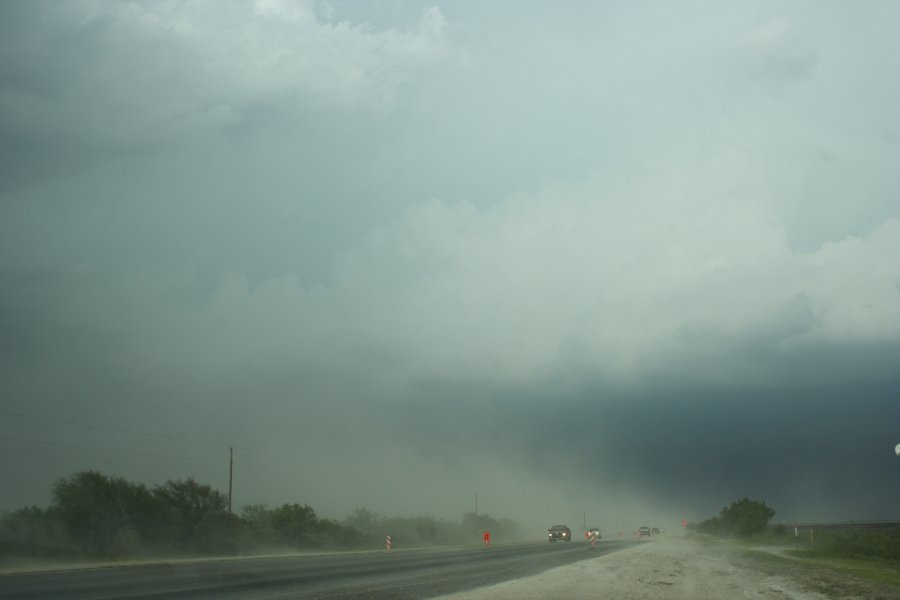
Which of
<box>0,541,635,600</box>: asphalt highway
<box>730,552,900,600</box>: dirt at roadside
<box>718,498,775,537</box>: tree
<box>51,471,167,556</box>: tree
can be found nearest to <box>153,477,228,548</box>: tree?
<box>51,471,167,556</box>: tree

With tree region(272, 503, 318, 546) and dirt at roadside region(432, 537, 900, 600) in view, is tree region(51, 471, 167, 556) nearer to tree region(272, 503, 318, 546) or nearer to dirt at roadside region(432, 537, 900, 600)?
tree region(272, 503, 318, 546)

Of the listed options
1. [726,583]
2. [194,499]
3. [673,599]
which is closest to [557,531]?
[194,499]

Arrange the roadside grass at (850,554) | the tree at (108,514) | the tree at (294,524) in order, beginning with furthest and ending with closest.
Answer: the tree at (294,524) → the tree at (108,514) → the roadside grass at (850,554)

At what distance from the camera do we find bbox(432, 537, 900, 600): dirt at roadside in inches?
812

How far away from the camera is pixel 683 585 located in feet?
78.9

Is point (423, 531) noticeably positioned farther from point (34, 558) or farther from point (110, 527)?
point (34, 558)

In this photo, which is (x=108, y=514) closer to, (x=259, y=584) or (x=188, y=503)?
(x=188, y=503)

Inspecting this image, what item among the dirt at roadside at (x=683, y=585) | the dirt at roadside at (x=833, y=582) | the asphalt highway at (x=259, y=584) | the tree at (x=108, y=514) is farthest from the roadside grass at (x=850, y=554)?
the tree at (x=108, y=514)

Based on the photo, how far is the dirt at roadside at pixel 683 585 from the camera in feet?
67.7

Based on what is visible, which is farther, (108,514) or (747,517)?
(747,517)

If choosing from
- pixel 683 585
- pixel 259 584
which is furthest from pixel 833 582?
pixel 259 584

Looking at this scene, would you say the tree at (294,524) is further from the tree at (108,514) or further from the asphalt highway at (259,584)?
the asphalt highway at (259,584)

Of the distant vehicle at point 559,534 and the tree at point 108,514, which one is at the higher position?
the tree at point 108,514

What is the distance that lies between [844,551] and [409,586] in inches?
1335
